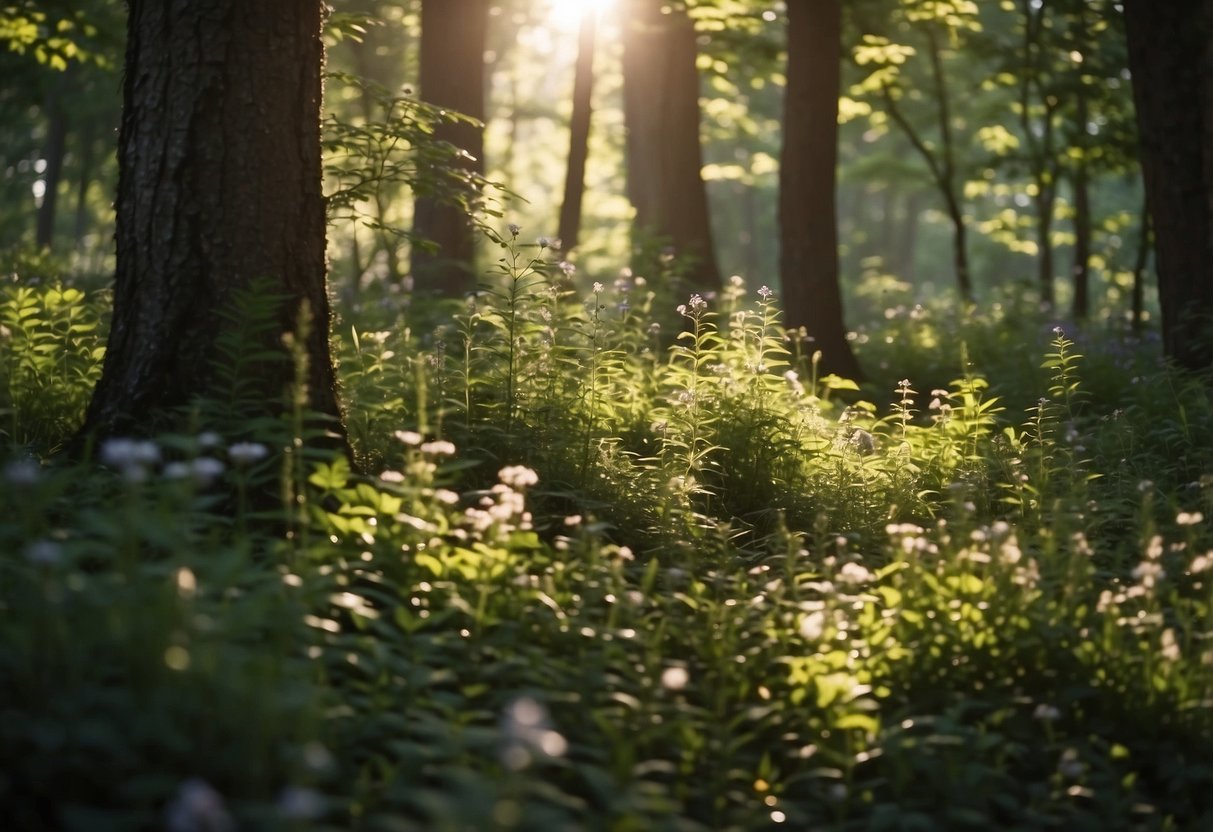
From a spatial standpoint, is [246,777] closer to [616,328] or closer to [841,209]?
[616,328]

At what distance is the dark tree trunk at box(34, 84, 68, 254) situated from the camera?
2252cm

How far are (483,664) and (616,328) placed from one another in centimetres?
365

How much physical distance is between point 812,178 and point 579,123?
3.35 m

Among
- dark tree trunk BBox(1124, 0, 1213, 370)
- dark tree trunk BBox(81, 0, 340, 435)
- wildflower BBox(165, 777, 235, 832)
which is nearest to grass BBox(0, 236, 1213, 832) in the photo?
wildflower BBox(165, 777, 235, 832)

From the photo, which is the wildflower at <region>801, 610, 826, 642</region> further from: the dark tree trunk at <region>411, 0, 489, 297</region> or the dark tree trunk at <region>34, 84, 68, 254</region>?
the dark tree trunk at <region>34, 84, 68, 254</region>

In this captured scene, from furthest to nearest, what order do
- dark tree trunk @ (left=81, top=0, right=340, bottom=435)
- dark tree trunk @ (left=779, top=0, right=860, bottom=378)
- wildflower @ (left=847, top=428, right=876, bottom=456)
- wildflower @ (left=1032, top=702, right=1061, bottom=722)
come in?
1. dark tree trunk @ (left=779, top=0, right=860, bottom=378)
2. wildflower @ (left=847, top=428, right=876, bottom=456)
3. dark tree trunk @ (left=81, top=0, right=340, bottom=435)
4. wildflower @ (left=1032, top=702, right=1061, bottom=722)

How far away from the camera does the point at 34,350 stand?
5.94 m

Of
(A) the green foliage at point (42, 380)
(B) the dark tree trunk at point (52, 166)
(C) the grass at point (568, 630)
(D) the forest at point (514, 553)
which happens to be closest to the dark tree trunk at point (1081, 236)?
(D) the forest at point (514, 553)

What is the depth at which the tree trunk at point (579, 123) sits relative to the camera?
1298cm

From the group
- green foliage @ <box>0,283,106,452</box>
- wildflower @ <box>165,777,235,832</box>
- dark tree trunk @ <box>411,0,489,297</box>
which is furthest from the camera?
dark tree trunk @ <box>411,0,489,297</box>

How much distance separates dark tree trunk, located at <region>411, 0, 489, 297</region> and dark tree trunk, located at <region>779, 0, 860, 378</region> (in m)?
3.03

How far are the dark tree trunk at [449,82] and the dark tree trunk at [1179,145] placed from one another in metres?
5.86

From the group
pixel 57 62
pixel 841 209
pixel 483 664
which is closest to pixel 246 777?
pixel 483 664

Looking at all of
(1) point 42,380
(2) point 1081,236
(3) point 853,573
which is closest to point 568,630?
(3) point 853,573
